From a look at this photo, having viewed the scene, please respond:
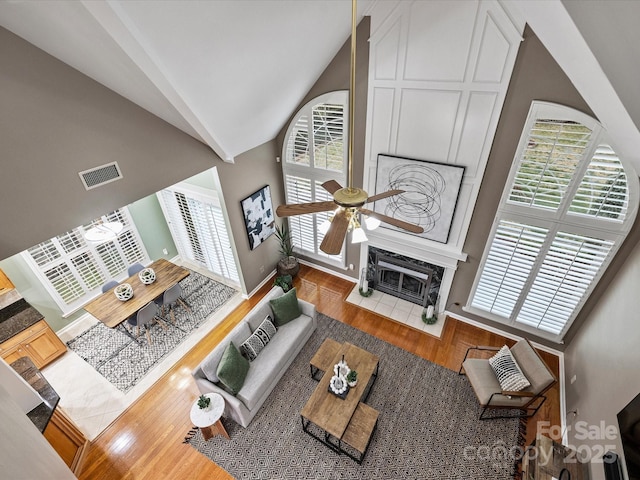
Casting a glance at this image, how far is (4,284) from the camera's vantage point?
4.85 meters

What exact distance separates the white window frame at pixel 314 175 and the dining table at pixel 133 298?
244 cm

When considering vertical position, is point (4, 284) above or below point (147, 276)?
above

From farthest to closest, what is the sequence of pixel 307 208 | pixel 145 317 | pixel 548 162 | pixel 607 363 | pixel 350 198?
pixel 145 317
pixel 548 162
pixel 607 363
pixel 307 208
pixel 350 198

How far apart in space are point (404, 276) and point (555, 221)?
2.45 meters

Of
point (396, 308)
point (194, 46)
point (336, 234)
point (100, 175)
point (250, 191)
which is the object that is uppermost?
point (194, 46)

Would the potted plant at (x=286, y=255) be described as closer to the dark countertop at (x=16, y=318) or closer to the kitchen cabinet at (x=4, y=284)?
the dark countertop at (x=16, y=318)

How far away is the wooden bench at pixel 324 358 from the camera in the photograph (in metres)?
4.51

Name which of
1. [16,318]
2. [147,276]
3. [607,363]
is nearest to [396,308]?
[607,363]

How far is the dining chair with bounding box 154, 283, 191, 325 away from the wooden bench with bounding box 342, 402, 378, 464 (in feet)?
12.4

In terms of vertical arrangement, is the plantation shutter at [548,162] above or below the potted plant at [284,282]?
above

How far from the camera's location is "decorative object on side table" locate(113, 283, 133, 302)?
545cm

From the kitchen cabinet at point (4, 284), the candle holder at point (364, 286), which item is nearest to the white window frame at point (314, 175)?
the candle holder at point (364, 286)

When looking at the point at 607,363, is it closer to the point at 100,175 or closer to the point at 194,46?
the point at 194,46

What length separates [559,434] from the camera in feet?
13.5
